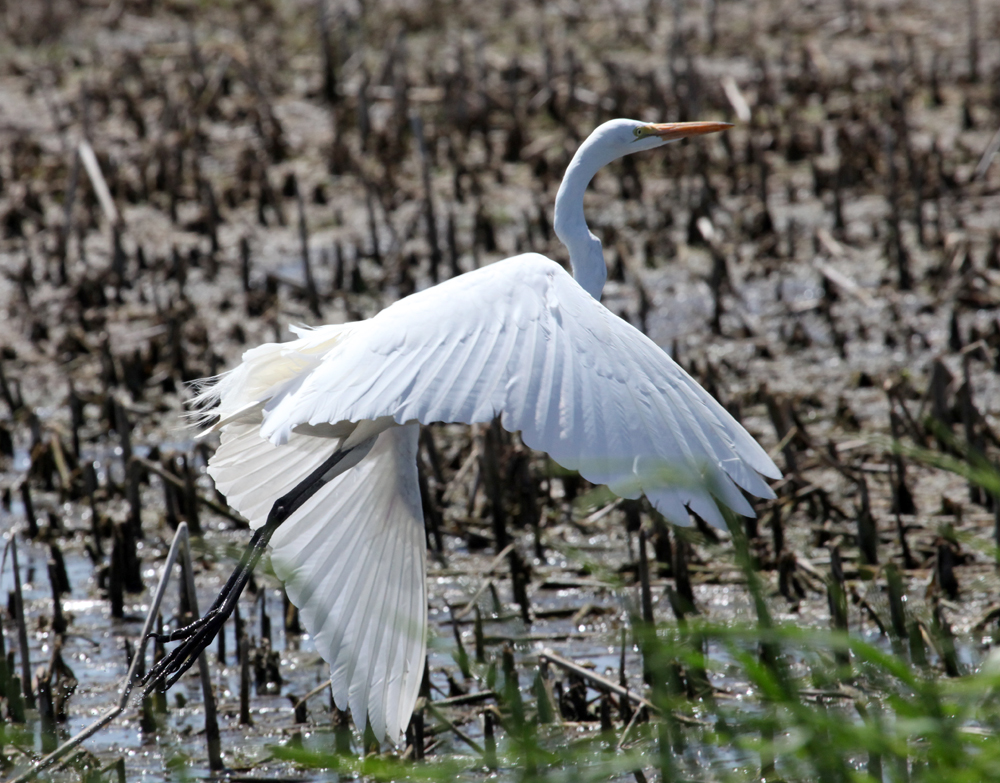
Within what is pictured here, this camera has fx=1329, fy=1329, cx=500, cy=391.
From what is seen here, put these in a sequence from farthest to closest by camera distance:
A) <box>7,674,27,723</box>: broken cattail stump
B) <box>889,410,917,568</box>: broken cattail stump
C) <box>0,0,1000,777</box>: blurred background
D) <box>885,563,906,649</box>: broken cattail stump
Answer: <box>889,410,917,568</box>: broken cattail stump, <box>0,0,1000,777</box>: blurred background, <box>7,674,27,723</box>: broken cattail stump, <box>885,563,906,649</box>: broken cattail stump

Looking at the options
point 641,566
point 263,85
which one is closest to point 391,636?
point 641,566

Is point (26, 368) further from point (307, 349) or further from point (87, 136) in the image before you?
point (307, 349)

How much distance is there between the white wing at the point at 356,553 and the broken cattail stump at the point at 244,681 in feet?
1.04

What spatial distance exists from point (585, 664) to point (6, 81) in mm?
11204

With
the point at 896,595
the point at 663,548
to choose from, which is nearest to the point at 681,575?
the point at 663,548

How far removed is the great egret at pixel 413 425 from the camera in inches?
101

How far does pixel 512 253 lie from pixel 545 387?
6.47 meters

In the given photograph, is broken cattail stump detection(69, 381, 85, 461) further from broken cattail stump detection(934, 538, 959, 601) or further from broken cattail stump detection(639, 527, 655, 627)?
broken cattail stump detection(934, 538, 959, 601)

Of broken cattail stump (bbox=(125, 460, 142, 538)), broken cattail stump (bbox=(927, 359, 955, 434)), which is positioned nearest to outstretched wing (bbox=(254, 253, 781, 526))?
broken cattail stump (bbox=(125, 460, 142, 538))

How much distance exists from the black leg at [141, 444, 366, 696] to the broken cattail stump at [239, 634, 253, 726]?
0.21 meters

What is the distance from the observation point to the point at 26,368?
7.81 meters

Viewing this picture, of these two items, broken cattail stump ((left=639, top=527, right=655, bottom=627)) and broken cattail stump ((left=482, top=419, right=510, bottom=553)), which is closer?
broken cattail stump ((left=639, top=527, right=655, bottom=627))

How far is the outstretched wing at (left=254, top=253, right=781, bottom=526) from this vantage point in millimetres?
2502

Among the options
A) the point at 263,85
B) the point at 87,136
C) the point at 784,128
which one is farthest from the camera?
the point at 263,85
